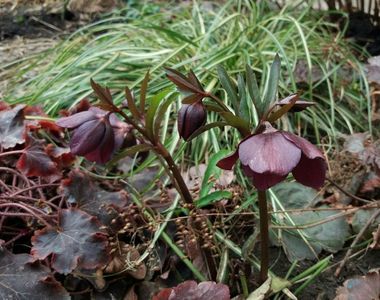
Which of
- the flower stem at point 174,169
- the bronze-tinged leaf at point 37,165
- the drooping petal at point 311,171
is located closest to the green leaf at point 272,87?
the drooping petal at point 311,171

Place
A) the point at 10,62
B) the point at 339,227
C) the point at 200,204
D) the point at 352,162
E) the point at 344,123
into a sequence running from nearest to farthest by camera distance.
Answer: the point at 200,204
the point at 339,227
the point at 352,162
the point at 344,123
the point at 10,62

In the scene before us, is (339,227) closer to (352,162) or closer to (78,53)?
(352,162)

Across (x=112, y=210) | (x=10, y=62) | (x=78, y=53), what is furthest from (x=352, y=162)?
(x=10, y=62)

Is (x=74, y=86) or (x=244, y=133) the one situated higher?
(x=244, y=133)

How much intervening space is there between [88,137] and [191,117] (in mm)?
177

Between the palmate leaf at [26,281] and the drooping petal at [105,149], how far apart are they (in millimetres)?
207

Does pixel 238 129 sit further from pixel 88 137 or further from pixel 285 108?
pixel 88 137

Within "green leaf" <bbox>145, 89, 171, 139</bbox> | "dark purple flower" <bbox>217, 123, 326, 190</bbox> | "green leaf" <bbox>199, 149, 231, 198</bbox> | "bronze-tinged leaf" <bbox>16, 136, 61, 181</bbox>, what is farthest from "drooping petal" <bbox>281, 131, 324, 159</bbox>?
"bronze-tinged leaf" <bbox>16, 136, 61, 181</bbox>

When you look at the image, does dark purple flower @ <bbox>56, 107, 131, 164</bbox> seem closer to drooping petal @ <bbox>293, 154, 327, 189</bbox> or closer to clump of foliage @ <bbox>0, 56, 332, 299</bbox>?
clump of foliage @ <bbox>0, 56, 332, 299</bbox>

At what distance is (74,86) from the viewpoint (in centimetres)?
162

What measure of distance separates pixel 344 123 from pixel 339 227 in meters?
0.45

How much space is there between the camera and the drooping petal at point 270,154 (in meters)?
0.70

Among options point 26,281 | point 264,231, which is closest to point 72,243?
point 26,281

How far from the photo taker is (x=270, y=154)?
71 cm
